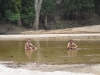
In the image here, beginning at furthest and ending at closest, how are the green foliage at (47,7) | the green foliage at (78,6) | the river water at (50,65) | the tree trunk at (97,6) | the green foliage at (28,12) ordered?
the tree trunk at (97,6)
the green foliage at (78,6)
the green foliage at (47,7)
the green foliage at (28,12)
the river water at (50,65)

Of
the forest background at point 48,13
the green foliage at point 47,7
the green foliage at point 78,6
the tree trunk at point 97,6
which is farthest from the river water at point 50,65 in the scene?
the tree trunk at point 97,6

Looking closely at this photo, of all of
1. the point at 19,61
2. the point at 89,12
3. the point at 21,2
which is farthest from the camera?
the point at 89,12

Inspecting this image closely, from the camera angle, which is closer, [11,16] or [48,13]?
[11,16]

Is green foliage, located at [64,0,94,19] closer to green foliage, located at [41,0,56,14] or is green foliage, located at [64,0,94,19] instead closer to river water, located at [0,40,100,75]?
green foliage, located at [41,0,56,14]

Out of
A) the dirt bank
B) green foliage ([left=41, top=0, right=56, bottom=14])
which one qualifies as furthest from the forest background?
the dirt bank

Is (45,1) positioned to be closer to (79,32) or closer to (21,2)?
(21,2)

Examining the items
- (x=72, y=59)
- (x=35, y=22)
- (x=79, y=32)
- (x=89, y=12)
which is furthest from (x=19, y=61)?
(x=89, y=12)

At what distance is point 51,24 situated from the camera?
42.2 meters

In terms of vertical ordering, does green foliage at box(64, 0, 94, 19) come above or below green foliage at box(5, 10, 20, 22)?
above

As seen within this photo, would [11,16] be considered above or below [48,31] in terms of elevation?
above

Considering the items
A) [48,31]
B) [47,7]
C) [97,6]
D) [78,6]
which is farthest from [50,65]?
[97,6]

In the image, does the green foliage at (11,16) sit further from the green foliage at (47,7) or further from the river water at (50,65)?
the river water at (50,65)

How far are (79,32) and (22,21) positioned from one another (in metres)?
9.64

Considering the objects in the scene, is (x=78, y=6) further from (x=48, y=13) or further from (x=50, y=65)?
(x=50, y=65)
